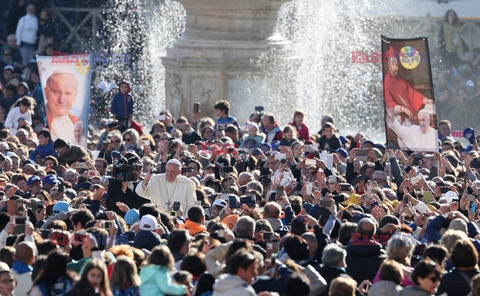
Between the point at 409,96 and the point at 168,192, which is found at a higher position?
the point at 409,96

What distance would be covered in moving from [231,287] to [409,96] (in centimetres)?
749

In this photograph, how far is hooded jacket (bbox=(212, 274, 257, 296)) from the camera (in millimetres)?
10906

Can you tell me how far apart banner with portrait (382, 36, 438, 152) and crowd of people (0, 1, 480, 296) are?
1.02ft

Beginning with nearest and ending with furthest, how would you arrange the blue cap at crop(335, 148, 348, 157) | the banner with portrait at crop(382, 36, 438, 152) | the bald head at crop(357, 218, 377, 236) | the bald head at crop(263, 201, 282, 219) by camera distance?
1. the bald head at crop(357, 218, 377, 236)
2. the bald head at crop(263, 201, 282, 219)
3. the banner with portrait at crop(382, 36, 438, 152)
4. the blue cap at crop(335, 148, 348, 157)

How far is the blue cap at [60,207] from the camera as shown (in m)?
15.2

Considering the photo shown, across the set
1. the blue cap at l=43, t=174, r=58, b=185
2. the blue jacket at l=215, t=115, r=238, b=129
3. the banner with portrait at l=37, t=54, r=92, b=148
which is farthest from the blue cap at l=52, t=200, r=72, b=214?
the blue jacket at l=215, t=115, r=238, b=129

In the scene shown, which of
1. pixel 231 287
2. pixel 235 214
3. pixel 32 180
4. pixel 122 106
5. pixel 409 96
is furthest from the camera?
pixel 122 106

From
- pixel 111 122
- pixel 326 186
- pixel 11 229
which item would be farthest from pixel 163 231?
pixel 111 122

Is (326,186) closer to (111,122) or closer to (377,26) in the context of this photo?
(111,122)

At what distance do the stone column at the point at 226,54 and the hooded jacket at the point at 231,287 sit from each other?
13.7 m

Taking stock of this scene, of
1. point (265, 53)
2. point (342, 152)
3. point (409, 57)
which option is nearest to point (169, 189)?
point (409, 57)

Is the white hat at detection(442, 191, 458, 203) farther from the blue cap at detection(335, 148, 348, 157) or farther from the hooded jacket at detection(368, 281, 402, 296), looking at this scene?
the hooded jacket at detection(368, 281, 402, 296)

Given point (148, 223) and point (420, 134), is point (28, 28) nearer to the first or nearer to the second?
point (420, 134)

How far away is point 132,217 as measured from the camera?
14703mm
